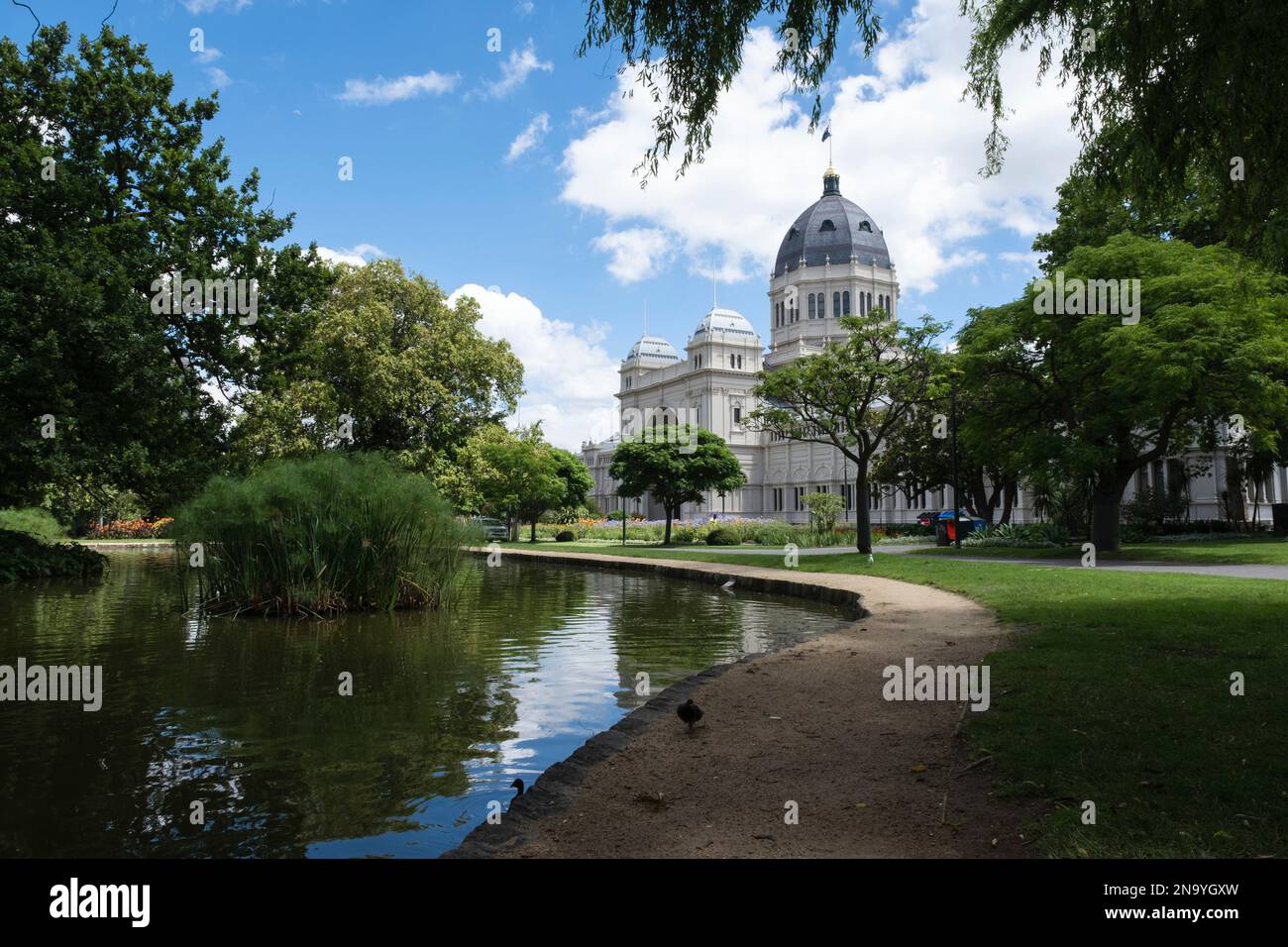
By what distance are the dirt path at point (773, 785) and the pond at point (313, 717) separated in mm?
664

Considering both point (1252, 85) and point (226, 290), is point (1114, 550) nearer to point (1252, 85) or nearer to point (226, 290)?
point (1252, 85)

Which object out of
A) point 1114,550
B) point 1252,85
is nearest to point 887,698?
point 1252,85

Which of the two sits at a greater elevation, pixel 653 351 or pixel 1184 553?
pixel 653 351

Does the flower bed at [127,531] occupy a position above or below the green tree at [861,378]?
below

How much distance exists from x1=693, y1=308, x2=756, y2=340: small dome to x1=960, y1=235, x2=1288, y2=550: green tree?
194ft

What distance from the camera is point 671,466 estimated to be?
1721 inches

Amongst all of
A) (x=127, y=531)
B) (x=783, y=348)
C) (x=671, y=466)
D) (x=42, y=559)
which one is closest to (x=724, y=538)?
(x=671, y=466)

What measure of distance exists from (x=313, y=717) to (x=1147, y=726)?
660 cm

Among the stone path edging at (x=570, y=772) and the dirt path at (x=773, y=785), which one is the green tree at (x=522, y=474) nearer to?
the stone path edging at (x=570, y=772)

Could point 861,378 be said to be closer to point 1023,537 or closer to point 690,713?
point 1023,537

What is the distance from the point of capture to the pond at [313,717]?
518 cm

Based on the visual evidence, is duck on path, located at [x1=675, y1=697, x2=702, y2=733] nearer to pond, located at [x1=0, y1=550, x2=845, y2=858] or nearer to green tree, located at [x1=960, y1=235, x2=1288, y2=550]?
pond, located at [x1=0, y1=550, x2=845, y2=858]

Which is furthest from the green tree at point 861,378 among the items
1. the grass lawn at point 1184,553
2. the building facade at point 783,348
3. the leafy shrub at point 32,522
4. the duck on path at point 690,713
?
the building facade at point 783,348

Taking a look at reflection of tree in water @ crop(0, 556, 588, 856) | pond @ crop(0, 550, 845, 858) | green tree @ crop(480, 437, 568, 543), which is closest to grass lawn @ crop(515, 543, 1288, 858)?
pond @ crop(0, 550, 845, 858)
